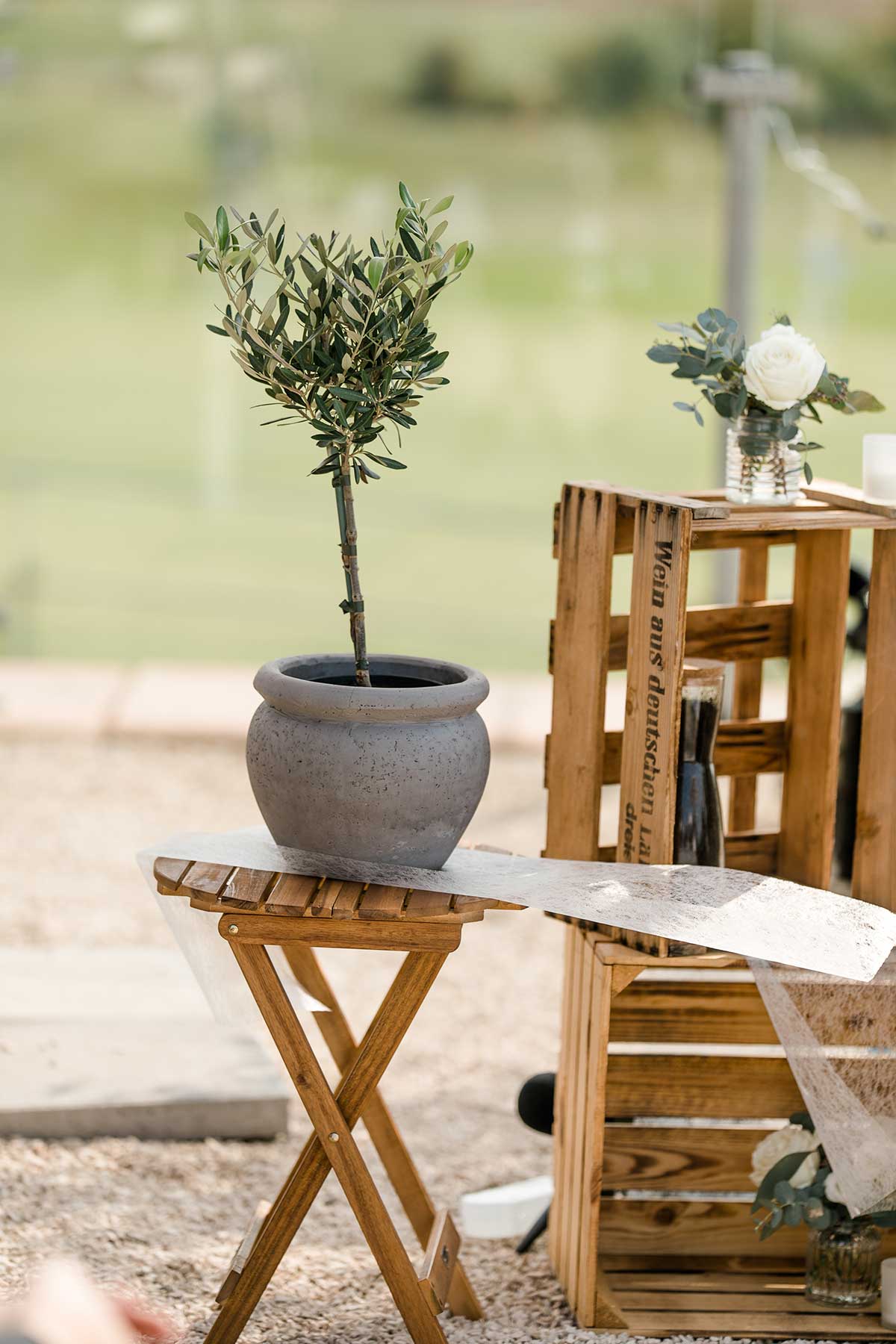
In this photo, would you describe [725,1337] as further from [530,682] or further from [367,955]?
[530,682]

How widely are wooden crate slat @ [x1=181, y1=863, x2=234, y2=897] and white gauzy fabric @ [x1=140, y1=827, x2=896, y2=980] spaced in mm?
11

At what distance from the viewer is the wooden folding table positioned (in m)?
1.55

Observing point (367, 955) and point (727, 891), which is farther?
point (367, 955)

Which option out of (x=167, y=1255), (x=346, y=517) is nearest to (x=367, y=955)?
(x=167, y=1255)

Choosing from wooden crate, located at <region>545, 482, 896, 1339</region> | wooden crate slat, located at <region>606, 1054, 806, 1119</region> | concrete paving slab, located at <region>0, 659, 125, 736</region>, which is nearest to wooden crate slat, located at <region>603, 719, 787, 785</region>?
wooden crate, located at <region>545, 482, 896, 1339</region>

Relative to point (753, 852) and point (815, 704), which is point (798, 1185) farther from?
point (815, 704)

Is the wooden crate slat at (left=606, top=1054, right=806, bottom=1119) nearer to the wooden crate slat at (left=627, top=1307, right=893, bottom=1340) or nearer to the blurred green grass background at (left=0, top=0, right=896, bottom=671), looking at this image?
the wooden crate slat at (left=627, top=1307, right=893, bottom=1340)

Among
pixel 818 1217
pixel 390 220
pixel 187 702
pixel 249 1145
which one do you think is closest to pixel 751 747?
pixel 818 1217

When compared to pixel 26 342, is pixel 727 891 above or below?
below

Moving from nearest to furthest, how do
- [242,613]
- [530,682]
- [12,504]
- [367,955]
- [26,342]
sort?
1. [367,955]
2. [530,682]
3. [242,613]
4. [12,504]
5. [26,342]

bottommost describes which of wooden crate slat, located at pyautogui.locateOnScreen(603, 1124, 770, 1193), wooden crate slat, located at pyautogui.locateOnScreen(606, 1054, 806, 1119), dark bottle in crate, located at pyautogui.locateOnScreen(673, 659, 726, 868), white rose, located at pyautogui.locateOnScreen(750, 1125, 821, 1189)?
wooden crate slat, located at pyautogui.locateOnScreen(603, 1124, 770, 1193)

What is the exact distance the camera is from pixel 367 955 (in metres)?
3.18

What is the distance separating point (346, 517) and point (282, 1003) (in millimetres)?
502

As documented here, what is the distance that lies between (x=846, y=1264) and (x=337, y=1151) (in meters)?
0.67
